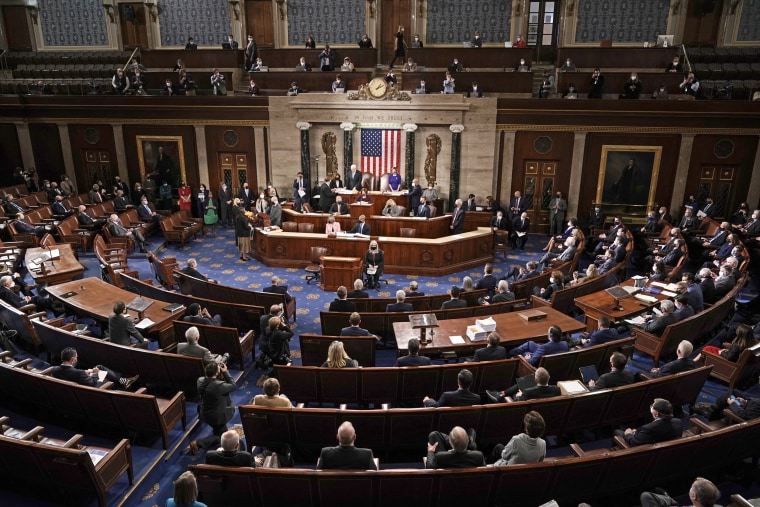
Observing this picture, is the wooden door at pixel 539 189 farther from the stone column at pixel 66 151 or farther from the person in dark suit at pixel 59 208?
the stone column at pixel 66 151

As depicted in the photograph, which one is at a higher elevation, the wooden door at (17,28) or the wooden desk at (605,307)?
A: the wooden door at (17,28)

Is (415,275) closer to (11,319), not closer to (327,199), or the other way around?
(327,199)

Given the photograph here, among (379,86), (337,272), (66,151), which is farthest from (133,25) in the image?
(337,272)

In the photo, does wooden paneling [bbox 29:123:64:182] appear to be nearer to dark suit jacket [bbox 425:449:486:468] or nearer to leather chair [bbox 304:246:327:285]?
leather chair [bbox 304:246:327:285]

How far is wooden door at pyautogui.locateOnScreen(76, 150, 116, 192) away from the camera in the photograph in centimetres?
1858

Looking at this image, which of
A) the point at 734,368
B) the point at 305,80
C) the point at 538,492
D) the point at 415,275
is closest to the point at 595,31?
the point at 305,80

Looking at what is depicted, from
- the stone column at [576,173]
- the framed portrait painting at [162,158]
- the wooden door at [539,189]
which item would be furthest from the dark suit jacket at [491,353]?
the framed portrait painting at [162,158]

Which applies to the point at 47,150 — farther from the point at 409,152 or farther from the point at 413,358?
the point at 413,358

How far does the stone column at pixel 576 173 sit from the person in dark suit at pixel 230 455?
14.2m

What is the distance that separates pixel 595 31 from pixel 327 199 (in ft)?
35.8

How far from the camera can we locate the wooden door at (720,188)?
1582cm

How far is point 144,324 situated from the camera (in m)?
8.11

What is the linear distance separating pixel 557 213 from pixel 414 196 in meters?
4.21

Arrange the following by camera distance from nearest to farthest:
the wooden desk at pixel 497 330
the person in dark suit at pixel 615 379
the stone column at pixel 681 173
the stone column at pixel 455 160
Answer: the person in dark suit at pixel 615 379
the wooden desk at pixel 497 330
the stone column at pixel 681 173
the stone column at pixel 455 160
